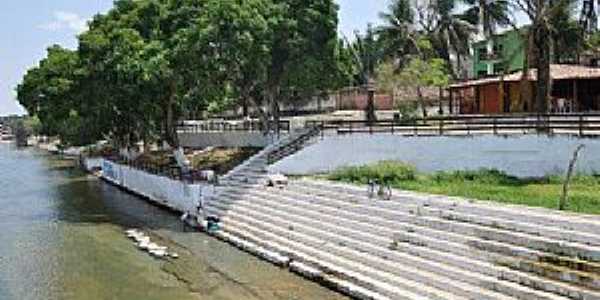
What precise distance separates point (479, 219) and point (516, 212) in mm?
1033

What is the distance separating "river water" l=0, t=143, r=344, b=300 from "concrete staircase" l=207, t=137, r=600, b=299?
2.97ft

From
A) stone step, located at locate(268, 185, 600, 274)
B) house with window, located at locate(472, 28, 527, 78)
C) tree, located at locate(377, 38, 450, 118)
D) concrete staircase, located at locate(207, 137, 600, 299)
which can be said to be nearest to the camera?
stone step, located at locate(268, 185, 600, 274)

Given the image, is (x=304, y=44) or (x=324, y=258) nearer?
(x=324, y=258)

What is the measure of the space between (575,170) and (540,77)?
30.6ft

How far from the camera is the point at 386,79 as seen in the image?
55.8 metres

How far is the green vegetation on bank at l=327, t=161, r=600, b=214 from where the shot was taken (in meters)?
21.7

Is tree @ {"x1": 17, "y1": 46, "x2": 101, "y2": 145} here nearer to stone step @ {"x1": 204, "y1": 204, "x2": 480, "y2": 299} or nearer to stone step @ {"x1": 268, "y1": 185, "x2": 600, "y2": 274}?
stone step @ {"x1": 204, "y1": 204, "x2": 480, "y2": 299}

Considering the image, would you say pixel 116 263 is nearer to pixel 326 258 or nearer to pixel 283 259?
pixel 283 259

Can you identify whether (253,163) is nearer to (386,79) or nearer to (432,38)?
(386,79)

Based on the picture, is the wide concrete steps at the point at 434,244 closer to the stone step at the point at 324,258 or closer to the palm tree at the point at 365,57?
the stone step at the point at 324,258

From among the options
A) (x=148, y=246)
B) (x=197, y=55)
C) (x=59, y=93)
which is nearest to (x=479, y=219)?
(x=148, y=246)

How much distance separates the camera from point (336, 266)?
2220 cm

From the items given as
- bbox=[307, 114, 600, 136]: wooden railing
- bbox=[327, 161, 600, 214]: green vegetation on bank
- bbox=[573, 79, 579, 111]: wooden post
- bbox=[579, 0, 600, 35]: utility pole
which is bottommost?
bbox=[327, 161, 600, 214]: green vegetation on bank

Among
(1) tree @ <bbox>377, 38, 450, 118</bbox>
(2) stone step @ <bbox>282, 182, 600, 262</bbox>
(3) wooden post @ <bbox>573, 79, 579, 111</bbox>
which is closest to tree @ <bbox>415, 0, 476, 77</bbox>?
(1) tree @ <bbox>377, 38, 450, 118</bbox>
